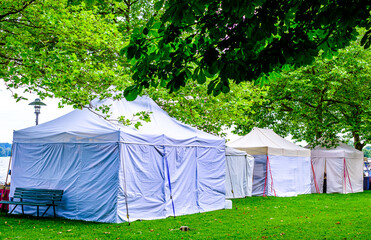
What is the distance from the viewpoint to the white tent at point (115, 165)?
11.3 meters

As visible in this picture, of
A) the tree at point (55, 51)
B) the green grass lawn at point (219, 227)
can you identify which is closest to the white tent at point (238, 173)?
the green grass lawn at point (219, 227)

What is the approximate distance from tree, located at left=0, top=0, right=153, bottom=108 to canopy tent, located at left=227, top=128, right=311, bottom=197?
10344 millimetres

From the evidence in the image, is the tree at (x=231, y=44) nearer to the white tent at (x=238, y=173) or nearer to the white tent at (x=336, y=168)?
the white tent at (x=238, y=173)

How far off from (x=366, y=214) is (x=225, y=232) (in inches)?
247

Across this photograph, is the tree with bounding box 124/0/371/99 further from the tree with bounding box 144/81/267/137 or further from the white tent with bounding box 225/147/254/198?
the white tent with bounding box 225/147/254/198

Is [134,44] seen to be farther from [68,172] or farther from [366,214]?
[366,214]

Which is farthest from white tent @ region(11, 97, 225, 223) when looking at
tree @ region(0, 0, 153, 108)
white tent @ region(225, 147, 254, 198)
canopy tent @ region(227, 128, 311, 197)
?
canopy tent @ region(227, 128, 311, 197)

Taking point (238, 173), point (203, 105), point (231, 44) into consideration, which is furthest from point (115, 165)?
point (238, 173)

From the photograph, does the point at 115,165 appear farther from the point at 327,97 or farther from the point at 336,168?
the point at 336,168

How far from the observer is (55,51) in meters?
10.8

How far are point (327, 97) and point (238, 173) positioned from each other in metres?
6.63

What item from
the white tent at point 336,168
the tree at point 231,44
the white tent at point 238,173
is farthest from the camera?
the white tent at point 336,168

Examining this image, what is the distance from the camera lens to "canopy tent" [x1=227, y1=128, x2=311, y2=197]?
2117cm

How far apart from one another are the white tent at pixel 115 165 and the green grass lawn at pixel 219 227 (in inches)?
19.0
